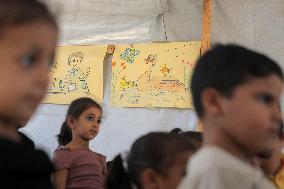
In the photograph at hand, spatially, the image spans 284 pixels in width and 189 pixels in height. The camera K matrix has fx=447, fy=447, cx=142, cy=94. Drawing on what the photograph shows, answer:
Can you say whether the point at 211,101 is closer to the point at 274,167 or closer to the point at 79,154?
the point at 274,167

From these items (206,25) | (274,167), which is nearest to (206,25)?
(206,25)

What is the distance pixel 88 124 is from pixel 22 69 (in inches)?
64.0

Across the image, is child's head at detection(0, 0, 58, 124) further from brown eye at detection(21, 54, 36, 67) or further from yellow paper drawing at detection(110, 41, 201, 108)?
yellow paper drawing at detection(110, 41, 201, 108)

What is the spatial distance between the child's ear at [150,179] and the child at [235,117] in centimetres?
32

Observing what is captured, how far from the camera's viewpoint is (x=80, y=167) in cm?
206

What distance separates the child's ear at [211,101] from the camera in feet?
2.70

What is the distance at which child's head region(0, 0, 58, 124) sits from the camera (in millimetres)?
668

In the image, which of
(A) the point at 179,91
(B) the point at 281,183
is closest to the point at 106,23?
(A) the point at 179,91

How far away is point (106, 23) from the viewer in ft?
10.2

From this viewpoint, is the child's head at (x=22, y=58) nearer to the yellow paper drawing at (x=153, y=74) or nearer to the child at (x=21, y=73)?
the child at (x=21, y=73)

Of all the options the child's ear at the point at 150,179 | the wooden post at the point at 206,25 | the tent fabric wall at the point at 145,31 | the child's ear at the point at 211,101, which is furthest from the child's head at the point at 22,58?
the wooden post at the point at 206,25

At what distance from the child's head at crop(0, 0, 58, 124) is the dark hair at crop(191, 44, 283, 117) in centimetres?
31

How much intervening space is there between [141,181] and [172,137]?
146mm

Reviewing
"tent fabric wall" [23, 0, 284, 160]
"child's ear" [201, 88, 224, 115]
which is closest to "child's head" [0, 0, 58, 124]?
"child's ear" [201, 88, 224, 115]
